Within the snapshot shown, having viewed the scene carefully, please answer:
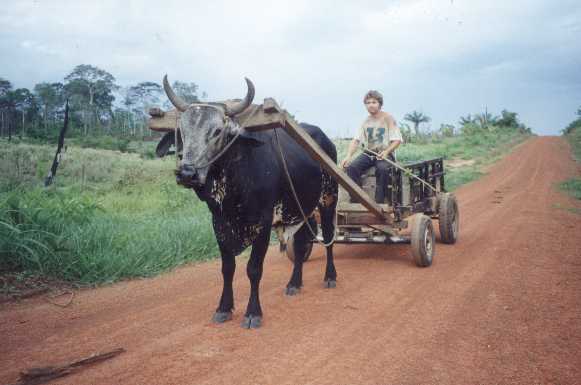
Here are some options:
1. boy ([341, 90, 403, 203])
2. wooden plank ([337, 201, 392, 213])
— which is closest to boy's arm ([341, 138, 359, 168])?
boy ([341, 90, 403, 203])

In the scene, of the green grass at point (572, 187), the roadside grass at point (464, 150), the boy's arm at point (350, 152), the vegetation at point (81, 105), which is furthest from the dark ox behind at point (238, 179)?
the vegetation at point (81, 105)

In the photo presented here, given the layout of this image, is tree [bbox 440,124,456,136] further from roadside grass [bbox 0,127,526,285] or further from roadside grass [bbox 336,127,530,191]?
roadside grass [bbox 0,127,526,285]

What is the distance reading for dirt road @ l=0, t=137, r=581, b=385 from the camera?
3348 millimetres

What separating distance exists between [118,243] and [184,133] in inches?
137

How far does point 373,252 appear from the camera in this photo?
303 inches

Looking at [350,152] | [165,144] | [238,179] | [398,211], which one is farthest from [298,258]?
[165,144]

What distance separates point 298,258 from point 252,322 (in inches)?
60.2

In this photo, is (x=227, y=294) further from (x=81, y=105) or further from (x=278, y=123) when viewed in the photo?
(x=81, y=105)

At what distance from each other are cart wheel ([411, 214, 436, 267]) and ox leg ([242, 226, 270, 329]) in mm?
2612

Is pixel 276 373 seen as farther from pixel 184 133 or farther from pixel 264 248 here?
pixel 184 133

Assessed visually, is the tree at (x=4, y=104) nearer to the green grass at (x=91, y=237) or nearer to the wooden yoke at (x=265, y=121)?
the green grass at (x=91, y=237)

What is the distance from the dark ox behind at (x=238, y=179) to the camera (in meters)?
3.84

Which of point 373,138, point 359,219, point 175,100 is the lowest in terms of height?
point 359,219

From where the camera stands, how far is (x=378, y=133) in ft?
23.3
